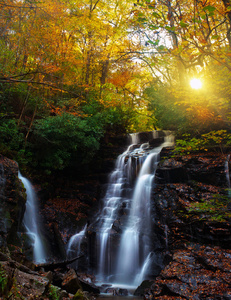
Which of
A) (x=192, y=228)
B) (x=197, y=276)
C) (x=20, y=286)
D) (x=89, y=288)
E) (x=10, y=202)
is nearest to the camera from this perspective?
(x=20, y=286)

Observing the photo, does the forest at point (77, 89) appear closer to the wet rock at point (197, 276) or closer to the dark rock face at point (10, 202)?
the dark rock face at point (10, 202)

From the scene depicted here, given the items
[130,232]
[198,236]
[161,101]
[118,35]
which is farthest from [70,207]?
[118,35]

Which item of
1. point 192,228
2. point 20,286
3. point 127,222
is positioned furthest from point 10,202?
point 192,228

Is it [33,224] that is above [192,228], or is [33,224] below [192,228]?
above

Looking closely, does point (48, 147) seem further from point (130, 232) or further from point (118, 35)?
point (118, 35)

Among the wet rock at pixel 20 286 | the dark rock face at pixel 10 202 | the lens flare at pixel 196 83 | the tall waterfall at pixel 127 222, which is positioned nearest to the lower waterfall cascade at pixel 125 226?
the tall waterfall at pixel 127 222

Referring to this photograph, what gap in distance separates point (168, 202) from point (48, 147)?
6.47 meters

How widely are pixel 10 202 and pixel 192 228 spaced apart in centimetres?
636

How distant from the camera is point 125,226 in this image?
29.9ft

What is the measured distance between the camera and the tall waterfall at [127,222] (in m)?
7.98

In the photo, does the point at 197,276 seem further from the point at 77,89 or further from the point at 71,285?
the point at 77,89

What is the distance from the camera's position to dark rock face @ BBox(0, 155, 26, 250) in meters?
6.12

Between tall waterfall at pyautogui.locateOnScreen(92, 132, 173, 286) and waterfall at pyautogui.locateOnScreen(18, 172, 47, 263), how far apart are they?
2289 millimetres

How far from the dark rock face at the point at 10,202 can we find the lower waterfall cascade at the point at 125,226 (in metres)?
2.84
